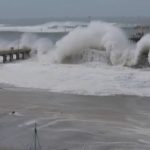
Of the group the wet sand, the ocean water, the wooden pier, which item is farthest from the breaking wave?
the wet sand

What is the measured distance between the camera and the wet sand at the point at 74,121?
42.7 feet

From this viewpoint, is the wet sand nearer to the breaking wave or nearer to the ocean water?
the ocean water

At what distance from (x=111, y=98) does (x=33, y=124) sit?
5284 millimetres

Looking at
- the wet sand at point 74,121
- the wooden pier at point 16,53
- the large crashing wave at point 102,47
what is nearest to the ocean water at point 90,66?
the large crashing wave at point 102,47

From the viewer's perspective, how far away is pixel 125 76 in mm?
23500

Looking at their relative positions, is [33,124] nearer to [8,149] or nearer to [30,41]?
[8,149]

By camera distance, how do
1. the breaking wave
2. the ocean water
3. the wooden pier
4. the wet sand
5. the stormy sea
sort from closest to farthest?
the wet sand → the stormy sea → the ocean water → the breaking wave → the wooden pier

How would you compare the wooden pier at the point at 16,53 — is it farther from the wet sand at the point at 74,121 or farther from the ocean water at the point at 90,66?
the wet sand at the point at 74,121

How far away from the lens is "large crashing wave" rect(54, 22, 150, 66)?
99.5 ft

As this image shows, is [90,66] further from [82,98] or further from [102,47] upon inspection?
[82,98]

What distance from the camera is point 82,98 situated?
1962 cm

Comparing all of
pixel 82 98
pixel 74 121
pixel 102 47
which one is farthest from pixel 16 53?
pixel 74 121

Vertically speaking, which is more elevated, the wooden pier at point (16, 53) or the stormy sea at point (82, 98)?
the stormy sea at point (82, 98)

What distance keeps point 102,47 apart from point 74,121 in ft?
63.0
